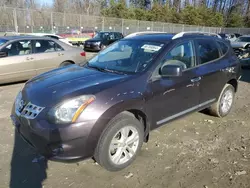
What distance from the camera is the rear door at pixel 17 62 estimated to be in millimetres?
6754

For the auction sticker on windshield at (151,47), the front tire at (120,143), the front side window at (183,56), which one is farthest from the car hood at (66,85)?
the front side window at (183,56)

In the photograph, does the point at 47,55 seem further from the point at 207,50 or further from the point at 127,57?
the point at 207,50

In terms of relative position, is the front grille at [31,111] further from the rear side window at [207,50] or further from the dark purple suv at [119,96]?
the rear side window at [207,50]

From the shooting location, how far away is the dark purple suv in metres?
2.72

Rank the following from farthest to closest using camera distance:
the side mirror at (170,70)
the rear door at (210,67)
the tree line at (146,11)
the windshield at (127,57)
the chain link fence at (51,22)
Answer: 1. the tree line at (146,11)
2. the chain link fence at (51,22)
3. the rear door at (210,67)
4. the windshield at (127,57)
5. the side mirror at (170,70)

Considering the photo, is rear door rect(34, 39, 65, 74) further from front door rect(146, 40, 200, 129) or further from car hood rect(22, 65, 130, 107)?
front door rect(146, 40, 200, 129)

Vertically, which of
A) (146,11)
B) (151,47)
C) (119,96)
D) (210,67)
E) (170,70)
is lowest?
(119,96)

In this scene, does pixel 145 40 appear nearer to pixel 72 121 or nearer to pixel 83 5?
Result: pixel 72 121

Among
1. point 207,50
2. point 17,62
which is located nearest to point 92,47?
point 17,62

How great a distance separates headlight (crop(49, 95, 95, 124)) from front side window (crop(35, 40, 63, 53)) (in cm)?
522

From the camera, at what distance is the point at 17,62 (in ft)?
22.7

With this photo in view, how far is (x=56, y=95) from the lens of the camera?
292 cm

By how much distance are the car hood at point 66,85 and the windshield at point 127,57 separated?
28cm

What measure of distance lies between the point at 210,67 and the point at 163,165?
6.69 feet
